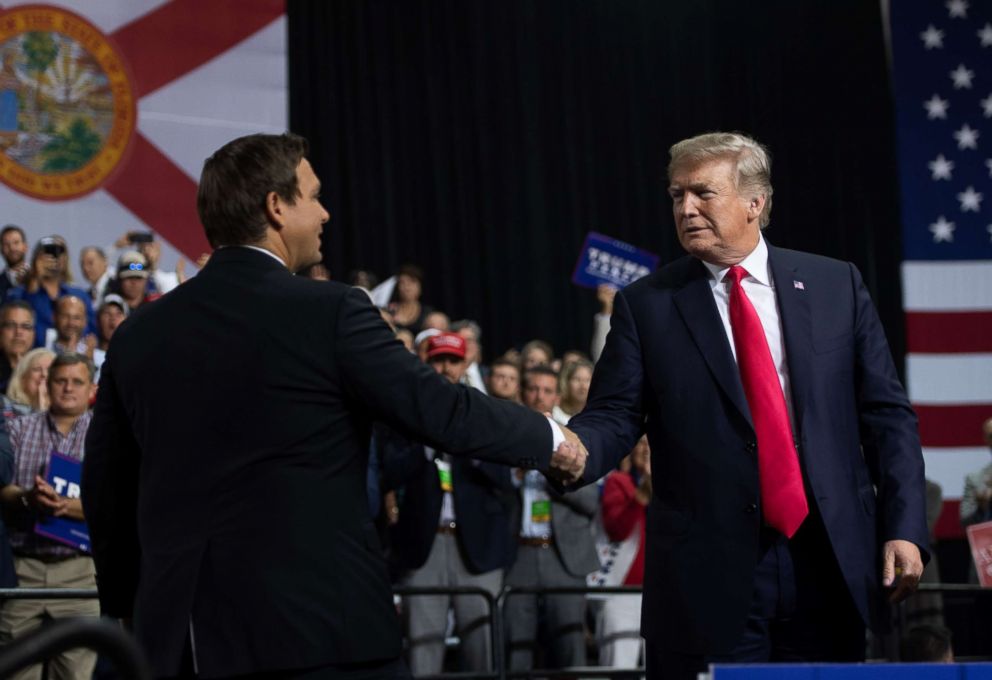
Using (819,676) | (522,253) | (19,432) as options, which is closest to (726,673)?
(819,676)

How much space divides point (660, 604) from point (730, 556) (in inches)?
8.1

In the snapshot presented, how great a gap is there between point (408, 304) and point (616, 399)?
657 centimetres

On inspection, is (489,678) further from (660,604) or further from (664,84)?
(664,84)

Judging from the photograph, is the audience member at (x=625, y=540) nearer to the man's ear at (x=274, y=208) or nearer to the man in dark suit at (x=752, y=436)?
the man in dark suit at (x=752, y=436)

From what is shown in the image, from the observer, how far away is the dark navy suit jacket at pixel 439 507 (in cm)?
641

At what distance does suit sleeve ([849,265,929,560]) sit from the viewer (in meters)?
3.15

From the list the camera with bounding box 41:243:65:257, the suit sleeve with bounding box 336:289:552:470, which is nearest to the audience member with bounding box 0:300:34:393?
the camera with bounding box 41:243:65:257

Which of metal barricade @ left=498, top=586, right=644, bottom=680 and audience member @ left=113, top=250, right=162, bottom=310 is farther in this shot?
audience member @ left=113, top=250, right=162, bottom=310

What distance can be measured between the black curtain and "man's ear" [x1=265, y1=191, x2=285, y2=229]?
394 inches

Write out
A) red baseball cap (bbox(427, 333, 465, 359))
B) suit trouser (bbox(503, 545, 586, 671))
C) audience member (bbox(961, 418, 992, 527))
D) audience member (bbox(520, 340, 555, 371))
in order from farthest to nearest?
audience member (bbox(520, 340, 555, 371))
audience member (bbox(961, 418, 992, 527))
red baseball cap (bbox(427, 333, 465, 359))
suit trouser (bbox(503, 545, 586, 671))

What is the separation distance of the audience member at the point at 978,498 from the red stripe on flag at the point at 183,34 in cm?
632

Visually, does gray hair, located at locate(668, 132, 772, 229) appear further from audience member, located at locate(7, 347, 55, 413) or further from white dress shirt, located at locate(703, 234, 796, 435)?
audience member, located at locate(7, 347, 55, 413)

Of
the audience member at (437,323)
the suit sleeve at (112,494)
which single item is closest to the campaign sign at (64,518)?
the suit sleeve at (112,494)

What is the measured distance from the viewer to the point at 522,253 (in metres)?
13.4
